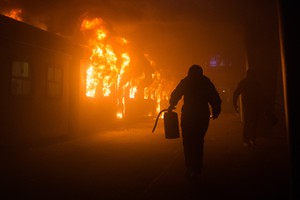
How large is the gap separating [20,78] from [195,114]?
7.16 metres

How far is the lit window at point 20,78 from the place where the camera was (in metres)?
10.3

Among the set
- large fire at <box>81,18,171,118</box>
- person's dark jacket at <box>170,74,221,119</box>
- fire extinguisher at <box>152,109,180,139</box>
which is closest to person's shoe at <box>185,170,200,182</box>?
fire extinguisher at <box>152,109,180,139</box>

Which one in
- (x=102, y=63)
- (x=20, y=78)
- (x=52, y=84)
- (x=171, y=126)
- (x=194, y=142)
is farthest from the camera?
(x=102, y=63)

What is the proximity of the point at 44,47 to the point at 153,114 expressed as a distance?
63.2 feet

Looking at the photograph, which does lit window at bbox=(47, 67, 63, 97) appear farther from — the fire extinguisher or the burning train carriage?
the fire extinguisher

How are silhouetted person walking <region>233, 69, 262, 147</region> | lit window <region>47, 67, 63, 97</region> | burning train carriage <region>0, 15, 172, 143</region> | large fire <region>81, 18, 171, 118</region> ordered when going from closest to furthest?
silhouetted person walking <region>233, 69, 262, 147</region>
burning train carriage <region>0, 15, 172, 143</region>
lit window <region>47, 67, 63, 97</region>
large fire <region>81, 18, 171, 118</region>

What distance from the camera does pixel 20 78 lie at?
34.8 feet

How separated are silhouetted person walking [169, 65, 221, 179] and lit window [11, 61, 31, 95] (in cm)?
657

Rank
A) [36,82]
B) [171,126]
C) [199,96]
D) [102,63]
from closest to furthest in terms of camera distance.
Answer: [199,96]
[171,126]
[36,82]
[102,63]

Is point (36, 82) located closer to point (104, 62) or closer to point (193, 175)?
point (104, 62)

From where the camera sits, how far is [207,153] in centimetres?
819

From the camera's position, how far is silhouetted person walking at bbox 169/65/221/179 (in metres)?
5.49

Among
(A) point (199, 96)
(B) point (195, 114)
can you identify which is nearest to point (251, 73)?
(A) point (199, 96)

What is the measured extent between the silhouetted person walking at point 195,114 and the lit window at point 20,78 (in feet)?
21.6
